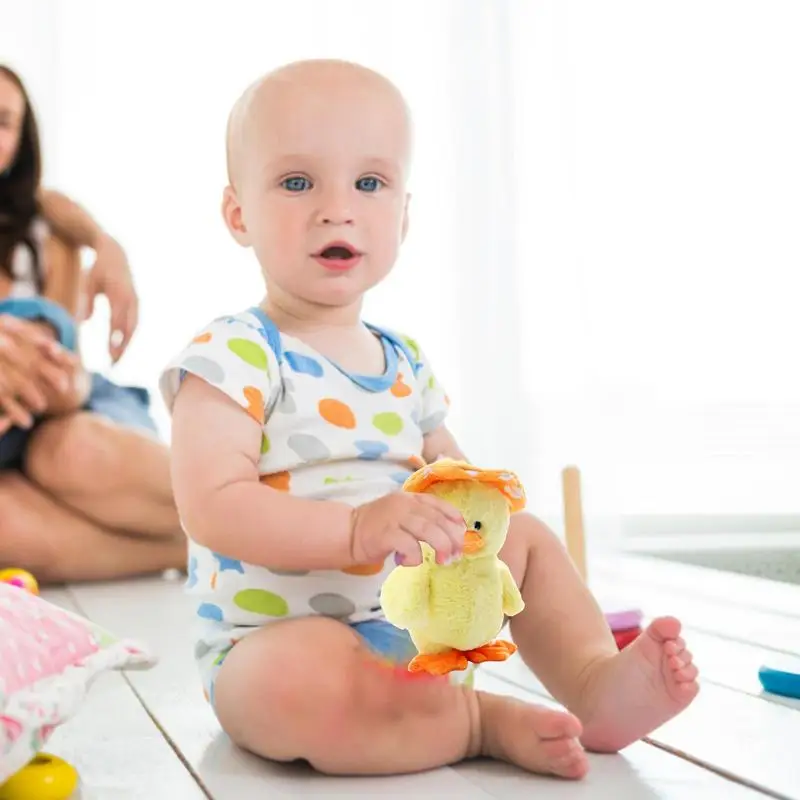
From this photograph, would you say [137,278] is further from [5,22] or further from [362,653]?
[362,653]

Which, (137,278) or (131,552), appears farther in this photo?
(137,278)

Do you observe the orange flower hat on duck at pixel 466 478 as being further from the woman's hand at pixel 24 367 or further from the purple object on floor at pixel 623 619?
the woman's hand at pixel 24 367

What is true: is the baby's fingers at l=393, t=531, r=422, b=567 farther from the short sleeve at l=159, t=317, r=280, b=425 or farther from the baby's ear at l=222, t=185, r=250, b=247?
the baby's ear at l=222, t=185, r=250, b=247

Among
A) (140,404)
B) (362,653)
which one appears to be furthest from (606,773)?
(140,404)

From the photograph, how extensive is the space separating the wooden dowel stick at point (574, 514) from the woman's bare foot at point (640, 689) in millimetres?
503

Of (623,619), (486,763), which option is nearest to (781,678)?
(623,619)

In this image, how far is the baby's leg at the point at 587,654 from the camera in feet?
2.37

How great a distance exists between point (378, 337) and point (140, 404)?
4.10 feet

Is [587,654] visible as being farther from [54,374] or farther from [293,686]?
[54,374]

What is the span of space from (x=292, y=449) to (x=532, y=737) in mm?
245

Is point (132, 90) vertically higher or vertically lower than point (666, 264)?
higher

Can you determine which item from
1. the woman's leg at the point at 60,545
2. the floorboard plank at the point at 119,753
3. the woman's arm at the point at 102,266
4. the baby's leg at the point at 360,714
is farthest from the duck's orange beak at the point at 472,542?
the woman's leg at the point at 60,545

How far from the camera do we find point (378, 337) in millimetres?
910

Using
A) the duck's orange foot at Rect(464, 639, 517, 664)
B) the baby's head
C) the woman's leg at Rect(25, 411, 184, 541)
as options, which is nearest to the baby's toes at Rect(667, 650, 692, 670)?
the duck's orange foot at Rect(464, 639, 517, 664)
